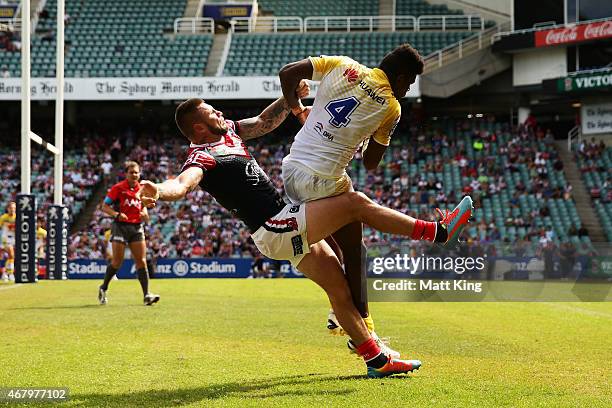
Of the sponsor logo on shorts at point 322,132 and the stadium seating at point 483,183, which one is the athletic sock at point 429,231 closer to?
the sponsor logo on shorts at point 322,132

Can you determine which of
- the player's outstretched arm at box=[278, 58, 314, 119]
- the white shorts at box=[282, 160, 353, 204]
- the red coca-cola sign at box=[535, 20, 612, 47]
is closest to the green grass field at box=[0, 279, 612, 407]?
the white shorts at box=[282, 160, 353, 204]

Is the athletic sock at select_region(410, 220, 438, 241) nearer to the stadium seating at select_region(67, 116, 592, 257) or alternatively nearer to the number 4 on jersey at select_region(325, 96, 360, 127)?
the number 4 on jersey at select_region(325, 96, 360, 127)

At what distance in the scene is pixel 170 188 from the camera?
18.2 feet

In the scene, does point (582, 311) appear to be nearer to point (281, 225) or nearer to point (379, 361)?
point (379, 361)

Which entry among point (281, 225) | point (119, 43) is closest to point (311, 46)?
point (119, 43)

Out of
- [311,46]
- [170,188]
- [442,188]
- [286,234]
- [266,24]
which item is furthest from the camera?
[266,24]

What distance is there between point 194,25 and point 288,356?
3803 centimetres

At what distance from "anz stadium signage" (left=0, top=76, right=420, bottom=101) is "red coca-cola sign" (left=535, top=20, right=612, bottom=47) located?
595cm

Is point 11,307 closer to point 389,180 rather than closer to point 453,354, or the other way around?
point 453,354

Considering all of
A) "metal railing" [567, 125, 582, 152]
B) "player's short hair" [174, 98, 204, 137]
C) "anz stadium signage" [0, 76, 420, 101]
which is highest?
"anz stadium signage" [0, 76, 420, 101]

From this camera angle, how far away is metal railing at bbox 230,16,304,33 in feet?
144

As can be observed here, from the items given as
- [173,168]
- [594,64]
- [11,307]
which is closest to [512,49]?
[594,64]

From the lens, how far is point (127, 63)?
41625 millimetres

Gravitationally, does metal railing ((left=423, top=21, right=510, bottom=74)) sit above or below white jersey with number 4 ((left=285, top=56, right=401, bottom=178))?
above
